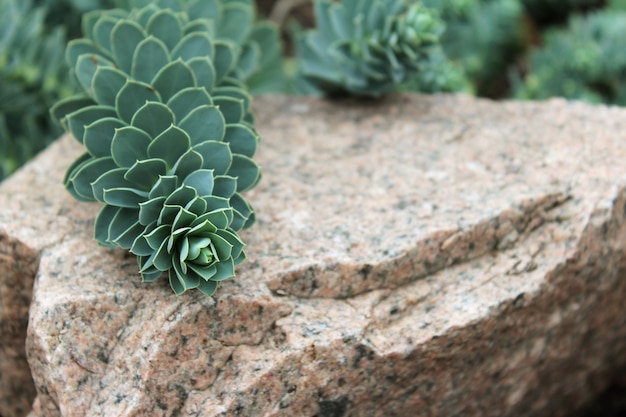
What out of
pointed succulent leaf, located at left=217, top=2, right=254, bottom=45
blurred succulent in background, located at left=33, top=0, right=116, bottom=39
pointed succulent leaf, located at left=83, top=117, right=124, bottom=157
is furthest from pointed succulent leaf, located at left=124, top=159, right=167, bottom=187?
blurred succulent in background, located at left=33, top=0, right=116, bottom=39

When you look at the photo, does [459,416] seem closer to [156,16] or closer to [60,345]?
[60,345]

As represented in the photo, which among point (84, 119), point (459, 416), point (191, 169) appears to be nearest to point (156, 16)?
point (84, 119)

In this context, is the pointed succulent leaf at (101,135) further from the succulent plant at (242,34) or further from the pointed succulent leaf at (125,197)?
the succulent plant at (242,34)

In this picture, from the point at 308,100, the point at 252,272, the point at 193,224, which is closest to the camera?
the point at 193,224

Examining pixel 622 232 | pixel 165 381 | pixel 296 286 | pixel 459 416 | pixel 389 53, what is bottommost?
pixel 459 416

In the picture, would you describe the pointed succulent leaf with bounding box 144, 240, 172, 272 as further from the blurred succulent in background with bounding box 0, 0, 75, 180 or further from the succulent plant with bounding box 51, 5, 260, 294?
the blurred succulent in background with bounding box 0, 0, 75, 180
